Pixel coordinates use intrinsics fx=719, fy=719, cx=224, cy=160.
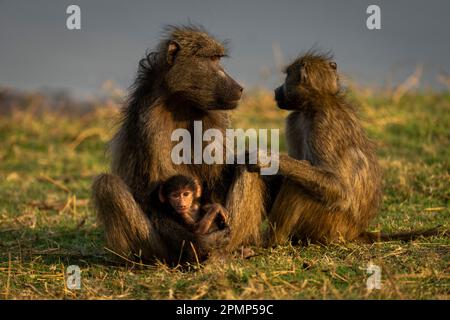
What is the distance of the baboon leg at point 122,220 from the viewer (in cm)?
450

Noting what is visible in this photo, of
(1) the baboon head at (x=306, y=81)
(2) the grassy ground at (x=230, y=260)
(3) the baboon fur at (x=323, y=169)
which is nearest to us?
(2) the grassy ground at (x=230, y=260)

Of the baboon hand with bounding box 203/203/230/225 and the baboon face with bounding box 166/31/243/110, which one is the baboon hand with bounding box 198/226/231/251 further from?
the baboon face with bounding box 166/31/243/110

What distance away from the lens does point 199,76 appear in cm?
481

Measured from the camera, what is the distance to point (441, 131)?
31.1 feet

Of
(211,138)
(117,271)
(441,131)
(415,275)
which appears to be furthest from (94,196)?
(441,131)

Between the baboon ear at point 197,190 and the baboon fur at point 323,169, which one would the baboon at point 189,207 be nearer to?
the baboon ear at point 197,190

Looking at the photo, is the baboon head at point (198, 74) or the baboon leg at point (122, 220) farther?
the baboon head at point (198, 74)

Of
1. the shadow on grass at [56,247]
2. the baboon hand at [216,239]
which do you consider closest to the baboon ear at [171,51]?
the baboon hand at [216,239]


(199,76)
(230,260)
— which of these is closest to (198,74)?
(199,76)

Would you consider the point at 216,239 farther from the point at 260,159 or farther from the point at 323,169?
the point at 323,169

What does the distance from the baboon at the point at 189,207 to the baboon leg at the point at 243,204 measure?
9 cm

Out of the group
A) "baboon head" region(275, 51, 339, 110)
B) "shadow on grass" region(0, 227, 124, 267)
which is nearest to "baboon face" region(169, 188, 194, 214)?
"shadow on grass" region(0, 227, 124, 267)

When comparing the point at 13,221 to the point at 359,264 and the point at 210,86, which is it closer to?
the point at 210,86
